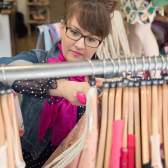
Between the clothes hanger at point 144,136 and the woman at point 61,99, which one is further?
the woman at point 61,99

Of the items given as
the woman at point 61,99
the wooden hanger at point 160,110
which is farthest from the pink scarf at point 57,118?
the wooden hanger at point 160,110

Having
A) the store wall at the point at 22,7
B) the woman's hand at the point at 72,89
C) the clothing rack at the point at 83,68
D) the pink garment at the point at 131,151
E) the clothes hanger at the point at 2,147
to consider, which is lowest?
the pink garment at the point at 131,151

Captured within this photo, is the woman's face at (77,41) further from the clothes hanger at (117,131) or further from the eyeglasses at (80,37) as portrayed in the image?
the clothes hanger at (117,131)

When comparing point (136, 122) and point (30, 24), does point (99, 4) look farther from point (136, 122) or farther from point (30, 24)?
point (30, 24)

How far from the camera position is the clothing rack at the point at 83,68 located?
1.91 ft

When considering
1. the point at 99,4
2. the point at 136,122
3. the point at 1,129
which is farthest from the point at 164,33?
the point at 1,129

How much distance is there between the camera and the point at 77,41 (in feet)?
3.18

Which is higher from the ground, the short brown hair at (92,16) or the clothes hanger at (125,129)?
the short brown hair at (92,16)

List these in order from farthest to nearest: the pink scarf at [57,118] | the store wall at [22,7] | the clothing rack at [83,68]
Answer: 1. the store wall at [22,7]
2. the pink scarf at [57,118]
3. the clothing rack at [83,68]

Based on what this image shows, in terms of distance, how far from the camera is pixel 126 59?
24.6 inches

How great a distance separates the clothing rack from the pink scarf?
0.79 feet

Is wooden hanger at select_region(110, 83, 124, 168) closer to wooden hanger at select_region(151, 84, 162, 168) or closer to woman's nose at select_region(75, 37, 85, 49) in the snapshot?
wooden hanger at select_region(151, 84, 162, 168)

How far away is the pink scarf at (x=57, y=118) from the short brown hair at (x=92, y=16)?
0.20 meters

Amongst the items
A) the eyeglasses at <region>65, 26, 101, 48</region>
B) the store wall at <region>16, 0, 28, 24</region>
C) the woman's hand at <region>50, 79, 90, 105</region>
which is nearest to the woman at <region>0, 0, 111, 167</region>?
the eyeglasses at <region>65, 26, 101, 48</region>
